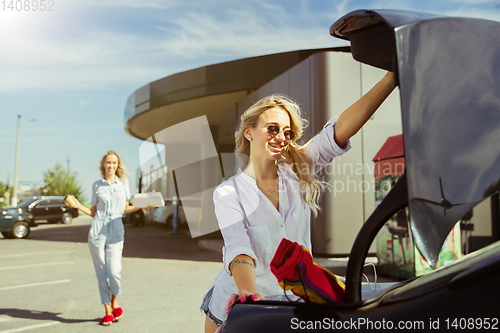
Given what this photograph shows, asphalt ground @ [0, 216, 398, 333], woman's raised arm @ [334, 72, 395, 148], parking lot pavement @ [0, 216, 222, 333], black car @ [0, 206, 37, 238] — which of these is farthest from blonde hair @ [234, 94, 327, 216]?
black car @ [0, 206, 37, 238]

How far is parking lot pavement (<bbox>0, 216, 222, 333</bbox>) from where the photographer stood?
4910 millimetres

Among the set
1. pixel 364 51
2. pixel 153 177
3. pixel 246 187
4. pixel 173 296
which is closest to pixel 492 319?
pixel 364 51

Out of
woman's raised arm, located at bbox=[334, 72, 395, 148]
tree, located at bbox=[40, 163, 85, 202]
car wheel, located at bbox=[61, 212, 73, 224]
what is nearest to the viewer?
woman's raised arm, located at bbox=[334, 72, 395, 148]

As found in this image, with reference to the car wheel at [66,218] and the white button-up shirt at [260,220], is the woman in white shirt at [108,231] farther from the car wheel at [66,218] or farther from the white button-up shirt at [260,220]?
the car wheel at [66,218]

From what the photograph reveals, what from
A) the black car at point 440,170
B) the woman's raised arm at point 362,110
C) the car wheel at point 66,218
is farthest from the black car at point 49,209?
the black car at point 440,170

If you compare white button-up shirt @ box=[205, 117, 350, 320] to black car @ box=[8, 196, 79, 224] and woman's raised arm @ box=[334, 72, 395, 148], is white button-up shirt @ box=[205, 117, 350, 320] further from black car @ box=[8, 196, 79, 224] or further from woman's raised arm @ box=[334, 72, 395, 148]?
black car @ box=[8, 196, 79, 224]

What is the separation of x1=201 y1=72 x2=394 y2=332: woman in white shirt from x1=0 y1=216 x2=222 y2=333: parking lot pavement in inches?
131

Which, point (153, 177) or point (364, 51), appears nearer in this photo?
point (364, 51)

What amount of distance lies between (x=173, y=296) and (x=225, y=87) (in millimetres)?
8353

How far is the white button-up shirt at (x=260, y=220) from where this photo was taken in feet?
5.32

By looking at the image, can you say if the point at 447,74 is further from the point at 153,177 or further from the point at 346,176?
the point at 346,176

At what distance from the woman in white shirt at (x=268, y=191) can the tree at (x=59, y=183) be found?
55.7 metres

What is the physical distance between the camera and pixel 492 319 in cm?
90

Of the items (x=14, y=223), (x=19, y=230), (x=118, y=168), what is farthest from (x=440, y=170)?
(x=19, y=230)
